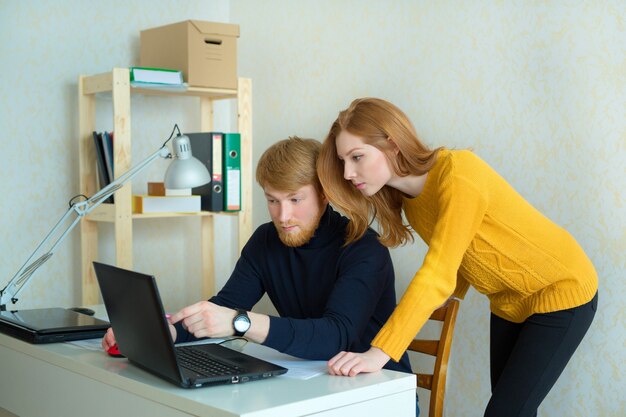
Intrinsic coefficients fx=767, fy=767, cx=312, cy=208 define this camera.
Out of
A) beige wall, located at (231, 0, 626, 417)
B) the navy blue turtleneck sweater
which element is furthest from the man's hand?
beige wall, located at (231, 0, 626, 417)

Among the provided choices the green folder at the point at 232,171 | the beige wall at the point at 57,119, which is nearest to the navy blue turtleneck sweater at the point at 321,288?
the green folder at the point at 232,171

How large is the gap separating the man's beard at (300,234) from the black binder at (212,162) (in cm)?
125

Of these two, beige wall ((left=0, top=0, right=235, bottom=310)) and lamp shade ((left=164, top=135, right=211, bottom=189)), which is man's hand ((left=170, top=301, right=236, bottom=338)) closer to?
lamp shade ((left=164, top=135, right=211, bottom=189))

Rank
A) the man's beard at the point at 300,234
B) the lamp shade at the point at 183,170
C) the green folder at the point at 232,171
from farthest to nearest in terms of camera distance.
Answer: the green folder at the point at 232,171, the lamp shade at the point at 183,170, the man's beard at the point at 300,234

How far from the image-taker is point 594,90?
227 cm

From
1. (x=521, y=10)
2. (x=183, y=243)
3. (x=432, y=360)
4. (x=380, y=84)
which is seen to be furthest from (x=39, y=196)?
(x=521, y=10)

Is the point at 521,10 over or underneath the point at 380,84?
over

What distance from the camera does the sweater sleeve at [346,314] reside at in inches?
64.7

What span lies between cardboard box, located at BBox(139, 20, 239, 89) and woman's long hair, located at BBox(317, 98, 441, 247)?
1.33 meters

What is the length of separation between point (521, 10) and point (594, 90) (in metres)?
0.38

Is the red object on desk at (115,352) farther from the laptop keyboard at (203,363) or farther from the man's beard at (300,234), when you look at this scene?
the man's beard at (300,234)

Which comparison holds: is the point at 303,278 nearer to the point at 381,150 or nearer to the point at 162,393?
the point at 381,150

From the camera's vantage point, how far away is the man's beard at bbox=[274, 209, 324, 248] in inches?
75.6

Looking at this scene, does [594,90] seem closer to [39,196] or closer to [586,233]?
[586,233]
